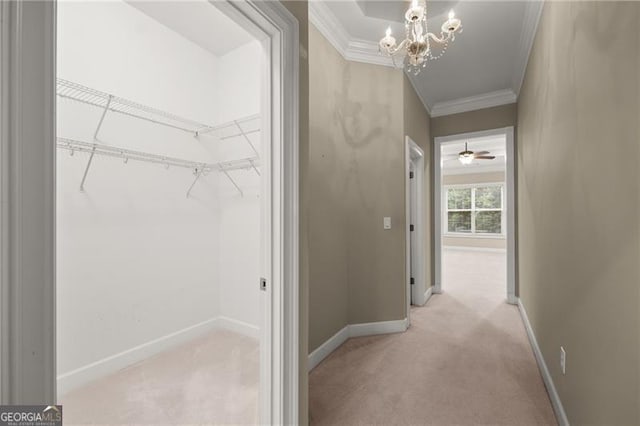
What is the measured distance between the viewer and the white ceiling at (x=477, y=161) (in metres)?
6.29

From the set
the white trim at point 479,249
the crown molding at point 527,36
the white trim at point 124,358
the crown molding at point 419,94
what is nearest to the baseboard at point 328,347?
the white trim at point 124,358

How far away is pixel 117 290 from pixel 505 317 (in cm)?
404

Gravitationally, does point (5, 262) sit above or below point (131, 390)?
above

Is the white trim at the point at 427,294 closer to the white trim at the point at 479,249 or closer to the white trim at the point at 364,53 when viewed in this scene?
the white trim at the point at 364,53

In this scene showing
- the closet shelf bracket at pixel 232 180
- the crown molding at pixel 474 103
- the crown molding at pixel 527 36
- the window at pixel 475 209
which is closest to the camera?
the crown molding at pixel 527 36

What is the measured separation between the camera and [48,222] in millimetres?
632

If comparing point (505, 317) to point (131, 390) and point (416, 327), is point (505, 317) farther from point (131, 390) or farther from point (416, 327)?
point (131, 390)

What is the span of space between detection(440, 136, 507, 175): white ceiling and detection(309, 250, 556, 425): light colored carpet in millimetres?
4025

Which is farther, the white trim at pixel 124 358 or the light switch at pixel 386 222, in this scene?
the light switch at pixel 386 222

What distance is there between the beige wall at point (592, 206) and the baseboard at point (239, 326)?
7.81 ft

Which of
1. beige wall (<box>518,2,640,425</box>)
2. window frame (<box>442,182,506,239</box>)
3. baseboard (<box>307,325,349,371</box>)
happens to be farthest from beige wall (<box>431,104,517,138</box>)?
window frame (<box>442,182,506,239</box>)

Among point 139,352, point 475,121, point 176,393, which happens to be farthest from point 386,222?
point 139,352

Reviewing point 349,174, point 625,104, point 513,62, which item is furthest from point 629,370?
point 513,62

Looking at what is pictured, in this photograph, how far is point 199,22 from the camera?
259 cm
